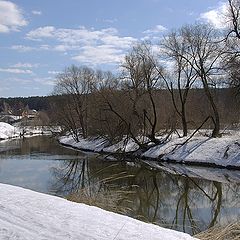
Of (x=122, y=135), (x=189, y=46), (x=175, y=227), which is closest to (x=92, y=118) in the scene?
(x=122, y=135)

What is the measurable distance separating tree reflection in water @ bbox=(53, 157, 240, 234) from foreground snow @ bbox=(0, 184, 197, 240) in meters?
4.27

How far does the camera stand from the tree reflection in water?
1311cm

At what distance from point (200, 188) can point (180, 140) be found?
1635cm

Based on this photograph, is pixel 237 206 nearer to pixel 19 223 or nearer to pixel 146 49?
pixel 19 223

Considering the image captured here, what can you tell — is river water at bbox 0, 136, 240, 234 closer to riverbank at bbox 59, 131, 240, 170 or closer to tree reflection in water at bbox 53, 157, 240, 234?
tree reflection in water at bbox 53, 157, 240, 234

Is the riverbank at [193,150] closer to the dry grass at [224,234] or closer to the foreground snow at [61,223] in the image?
the dry grass at [224,234]

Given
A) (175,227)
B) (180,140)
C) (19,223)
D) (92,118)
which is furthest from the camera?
(92,118)

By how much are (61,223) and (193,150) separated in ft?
97.7

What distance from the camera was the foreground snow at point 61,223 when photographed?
4.91 m

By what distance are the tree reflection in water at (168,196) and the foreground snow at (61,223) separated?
14.0ft

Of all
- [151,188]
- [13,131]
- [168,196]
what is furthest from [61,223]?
[13,131]

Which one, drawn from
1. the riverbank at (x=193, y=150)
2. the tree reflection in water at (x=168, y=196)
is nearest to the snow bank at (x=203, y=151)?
the riverbank at (x=193, y=150)

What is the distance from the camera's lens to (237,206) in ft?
53.4

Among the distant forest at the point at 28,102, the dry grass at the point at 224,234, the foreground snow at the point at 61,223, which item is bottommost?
the dry grass at the point at 224,234
